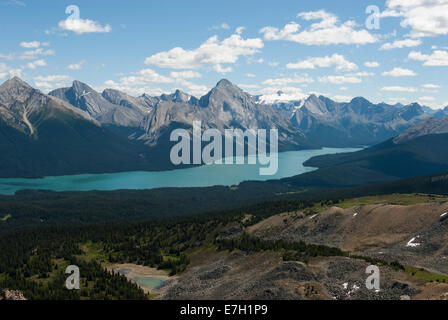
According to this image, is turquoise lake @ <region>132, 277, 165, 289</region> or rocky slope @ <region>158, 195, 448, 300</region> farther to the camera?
turquoise lake @ <region>132, 277, 165, 289</region>

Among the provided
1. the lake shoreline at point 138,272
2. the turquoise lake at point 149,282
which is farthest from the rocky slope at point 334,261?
the lake shoreline at point 138,272

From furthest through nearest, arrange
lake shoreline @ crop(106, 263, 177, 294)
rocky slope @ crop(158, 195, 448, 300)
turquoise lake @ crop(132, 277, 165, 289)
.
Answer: lake shoreline @ crop(106, 263, 177, 294) → turquoise lake @ crop(132, 277, 165, 289) → rocky slope @ crop(158, 195, 448, 300)

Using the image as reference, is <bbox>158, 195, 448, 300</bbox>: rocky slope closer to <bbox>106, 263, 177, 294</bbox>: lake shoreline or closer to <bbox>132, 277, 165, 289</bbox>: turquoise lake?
<bbox>132, 277, 165, 289</bbox>: turquoise lake

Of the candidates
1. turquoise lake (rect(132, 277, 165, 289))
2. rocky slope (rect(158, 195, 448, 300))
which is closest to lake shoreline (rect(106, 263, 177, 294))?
turquoise lake (rect(132, 277, 165, 289))

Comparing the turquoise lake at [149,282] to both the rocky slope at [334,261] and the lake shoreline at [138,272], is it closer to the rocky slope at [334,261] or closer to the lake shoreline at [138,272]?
the lake shoreline at [138,272]

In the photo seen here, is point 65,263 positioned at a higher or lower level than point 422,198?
lower

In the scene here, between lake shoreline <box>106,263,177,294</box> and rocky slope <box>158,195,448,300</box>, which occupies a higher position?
rocky slope <box>158,195,448,300</box>

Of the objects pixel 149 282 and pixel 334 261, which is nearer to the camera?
pixel 334 261

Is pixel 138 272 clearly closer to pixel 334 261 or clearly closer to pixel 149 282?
pixel 149 282

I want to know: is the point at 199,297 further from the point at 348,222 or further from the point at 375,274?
the point at 348,222

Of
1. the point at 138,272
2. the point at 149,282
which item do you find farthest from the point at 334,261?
the point at 138,272
